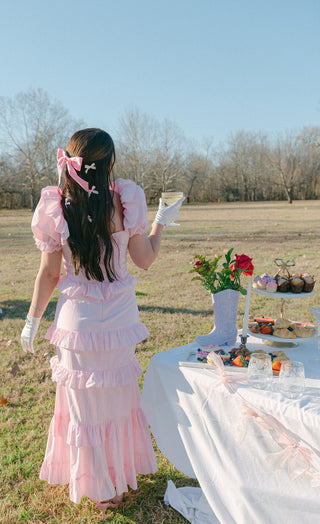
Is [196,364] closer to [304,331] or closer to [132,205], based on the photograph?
[304,331]

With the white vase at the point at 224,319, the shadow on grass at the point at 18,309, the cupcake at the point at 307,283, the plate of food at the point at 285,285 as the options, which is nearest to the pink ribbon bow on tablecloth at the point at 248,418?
the white vase at the point at 224,319

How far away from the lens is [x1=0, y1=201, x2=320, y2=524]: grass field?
2.50 meters

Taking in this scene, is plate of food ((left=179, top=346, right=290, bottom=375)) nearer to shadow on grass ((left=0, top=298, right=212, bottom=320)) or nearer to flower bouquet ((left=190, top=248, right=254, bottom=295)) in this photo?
flower bouquet ((left=190, top=248, right=254, bottom=295))

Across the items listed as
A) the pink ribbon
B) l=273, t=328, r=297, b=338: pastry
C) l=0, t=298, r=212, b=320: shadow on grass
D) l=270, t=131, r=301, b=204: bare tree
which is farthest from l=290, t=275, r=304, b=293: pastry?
l=270, t=131, r=301, b=204: bare tree

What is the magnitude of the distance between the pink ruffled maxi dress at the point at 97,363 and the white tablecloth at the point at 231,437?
0.16 meters

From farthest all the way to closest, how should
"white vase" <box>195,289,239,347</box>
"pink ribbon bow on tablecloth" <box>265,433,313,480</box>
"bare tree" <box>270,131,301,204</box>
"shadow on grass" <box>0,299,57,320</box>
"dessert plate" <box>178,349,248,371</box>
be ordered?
"bare tree" <box>270,131,301,204</box> < "shadow on grass" <box>0,299,57,320</box> < "white vase" <box>195,289,239,347</box> < "dessert plate" <box>178,349,248,371</box> < "pink ribbon bow on tablecloth" <box>265,433,313,480</box>

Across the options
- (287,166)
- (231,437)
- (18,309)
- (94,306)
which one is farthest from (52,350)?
(287,166)

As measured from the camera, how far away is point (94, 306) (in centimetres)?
217

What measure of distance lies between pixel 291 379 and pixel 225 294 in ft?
1.95

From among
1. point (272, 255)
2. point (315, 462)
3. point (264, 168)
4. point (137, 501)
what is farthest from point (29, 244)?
point (264, 168)

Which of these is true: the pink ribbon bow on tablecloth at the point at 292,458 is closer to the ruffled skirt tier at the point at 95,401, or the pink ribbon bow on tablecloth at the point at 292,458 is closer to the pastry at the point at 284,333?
the pastry at the point at 284,333

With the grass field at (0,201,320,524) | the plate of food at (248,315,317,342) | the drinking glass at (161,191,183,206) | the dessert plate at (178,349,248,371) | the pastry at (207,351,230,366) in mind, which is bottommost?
the grass field at (0,201,320,524)

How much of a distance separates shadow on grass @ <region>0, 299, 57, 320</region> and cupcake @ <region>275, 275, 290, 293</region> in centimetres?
423

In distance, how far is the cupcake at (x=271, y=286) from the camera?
7.98 feet
